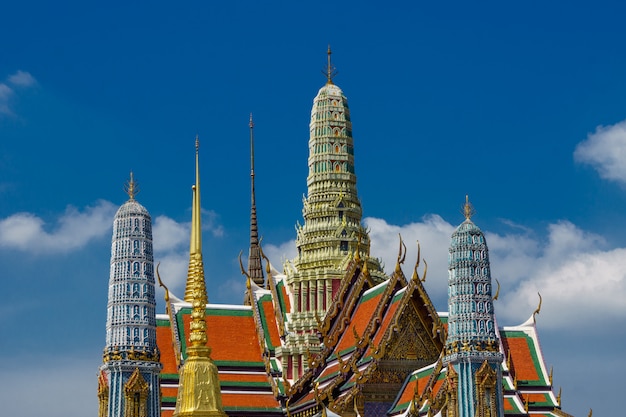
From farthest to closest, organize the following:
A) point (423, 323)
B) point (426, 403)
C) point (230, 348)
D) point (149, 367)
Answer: point (230, 348) < point (423, 323) < point (426, 403) < point (149, 367)

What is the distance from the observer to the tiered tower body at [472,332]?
172 ft

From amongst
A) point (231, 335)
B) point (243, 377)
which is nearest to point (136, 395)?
point (243, 377)

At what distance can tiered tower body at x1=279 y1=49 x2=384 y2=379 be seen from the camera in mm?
62281

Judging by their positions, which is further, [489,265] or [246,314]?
[246,314]

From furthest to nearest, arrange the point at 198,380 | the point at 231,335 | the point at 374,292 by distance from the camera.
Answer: the point at 231,335, the point at 374,292, the point at 198,380

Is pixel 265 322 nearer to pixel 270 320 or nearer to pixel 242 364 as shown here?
pixel 270 320

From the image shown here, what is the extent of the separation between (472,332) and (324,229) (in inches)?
491

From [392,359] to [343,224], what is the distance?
8.10 m

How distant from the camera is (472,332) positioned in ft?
174

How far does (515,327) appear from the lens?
208 ft

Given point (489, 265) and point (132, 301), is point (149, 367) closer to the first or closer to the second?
point (132, 301)

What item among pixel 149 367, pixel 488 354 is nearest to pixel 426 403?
pixel 488 354

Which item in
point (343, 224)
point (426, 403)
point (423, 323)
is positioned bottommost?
point (426, 403)

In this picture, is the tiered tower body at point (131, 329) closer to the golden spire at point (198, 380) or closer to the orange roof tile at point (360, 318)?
the golden spire at point (198, 380)
